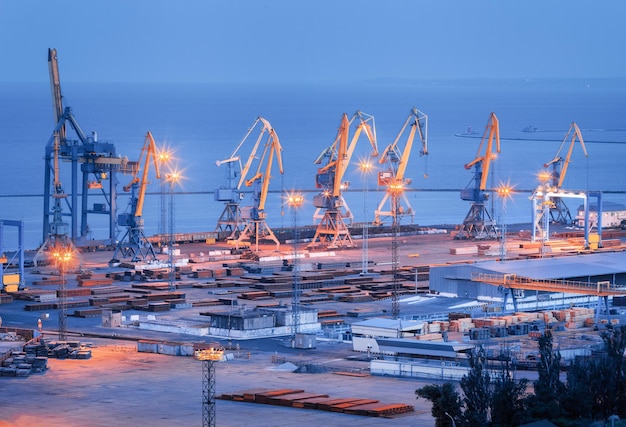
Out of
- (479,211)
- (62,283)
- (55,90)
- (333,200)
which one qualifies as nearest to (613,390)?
(62,283)

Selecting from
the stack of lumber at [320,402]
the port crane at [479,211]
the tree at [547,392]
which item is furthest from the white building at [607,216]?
the tree at [547,392]

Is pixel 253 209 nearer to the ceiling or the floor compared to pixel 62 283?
nearer to the ceiling

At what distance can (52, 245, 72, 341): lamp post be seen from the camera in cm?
3567

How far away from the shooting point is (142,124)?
180 metres

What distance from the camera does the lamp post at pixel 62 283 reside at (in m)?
35.7

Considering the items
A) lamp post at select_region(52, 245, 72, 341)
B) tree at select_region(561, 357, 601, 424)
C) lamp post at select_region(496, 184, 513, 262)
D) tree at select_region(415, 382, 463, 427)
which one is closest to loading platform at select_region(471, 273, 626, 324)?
lamp post at select_region(496, 184, 513, 262)

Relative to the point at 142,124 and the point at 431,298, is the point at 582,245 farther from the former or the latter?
the point at 142,124

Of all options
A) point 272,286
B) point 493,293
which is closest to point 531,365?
point 493,293

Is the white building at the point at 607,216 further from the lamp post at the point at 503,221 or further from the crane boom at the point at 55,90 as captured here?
the crane boom at the point at 55,90

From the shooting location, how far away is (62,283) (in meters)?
37.7

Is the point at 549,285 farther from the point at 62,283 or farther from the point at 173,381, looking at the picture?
the point at 173,381

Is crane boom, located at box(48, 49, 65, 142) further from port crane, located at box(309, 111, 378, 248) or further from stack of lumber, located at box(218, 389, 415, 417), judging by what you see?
stack of lumber, located at box(218, 389, 415, 417)

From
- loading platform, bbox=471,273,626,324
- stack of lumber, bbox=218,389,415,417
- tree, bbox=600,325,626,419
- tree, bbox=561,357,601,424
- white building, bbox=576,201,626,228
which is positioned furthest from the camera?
white building, bbox=576,201,626,228

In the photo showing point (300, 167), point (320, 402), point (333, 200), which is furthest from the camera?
point (300, 167)
